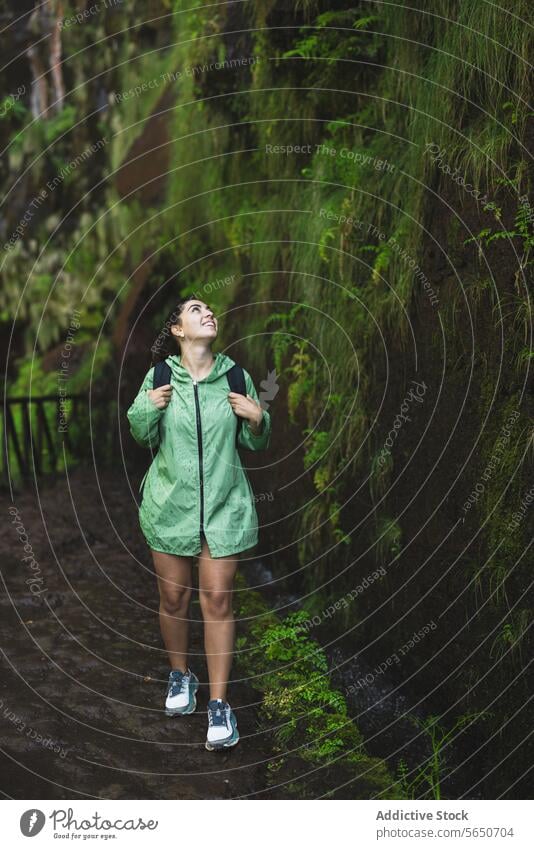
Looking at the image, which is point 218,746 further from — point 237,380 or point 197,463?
point 237,380

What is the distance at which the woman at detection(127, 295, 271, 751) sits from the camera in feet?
12.3

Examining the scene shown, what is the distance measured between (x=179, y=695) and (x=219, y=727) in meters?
0.39

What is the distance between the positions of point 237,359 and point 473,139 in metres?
3.29

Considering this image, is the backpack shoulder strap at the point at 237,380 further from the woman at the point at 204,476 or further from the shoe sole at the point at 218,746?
the shoe sole at the point at 218,746

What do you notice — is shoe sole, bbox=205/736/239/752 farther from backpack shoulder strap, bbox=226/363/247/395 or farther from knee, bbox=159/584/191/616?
backpack shoulder strap, bbox=226/363/247/395

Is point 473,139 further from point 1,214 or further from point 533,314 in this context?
point 1,214

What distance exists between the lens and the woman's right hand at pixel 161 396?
3732mm

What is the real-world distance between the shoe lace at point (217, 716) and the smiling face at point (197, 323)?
1.67 meters

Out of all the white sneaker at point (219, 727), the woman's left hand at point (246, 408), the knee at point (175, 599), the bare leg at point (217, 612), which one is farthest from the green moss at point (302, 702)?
the woman's left hand at point (246, 408)

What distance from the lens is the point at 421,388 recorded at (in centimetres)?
429

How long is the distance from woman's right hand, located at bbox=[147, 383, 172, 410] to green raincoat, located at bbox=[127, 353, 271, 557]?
0.9 inches

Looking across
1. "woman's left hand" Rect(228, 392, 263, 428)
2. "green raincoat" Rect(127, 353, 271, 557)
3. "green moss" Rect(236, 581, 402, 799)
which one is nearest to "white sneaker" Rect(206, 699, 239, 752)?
"green moss" Rect(236, 581, 402, 799)

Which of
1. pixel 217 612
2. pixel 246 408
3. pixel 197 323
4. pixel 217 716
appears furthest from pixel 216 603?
pixel 197 323

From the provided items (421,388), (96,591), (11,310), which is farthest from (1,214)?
(421,388)
